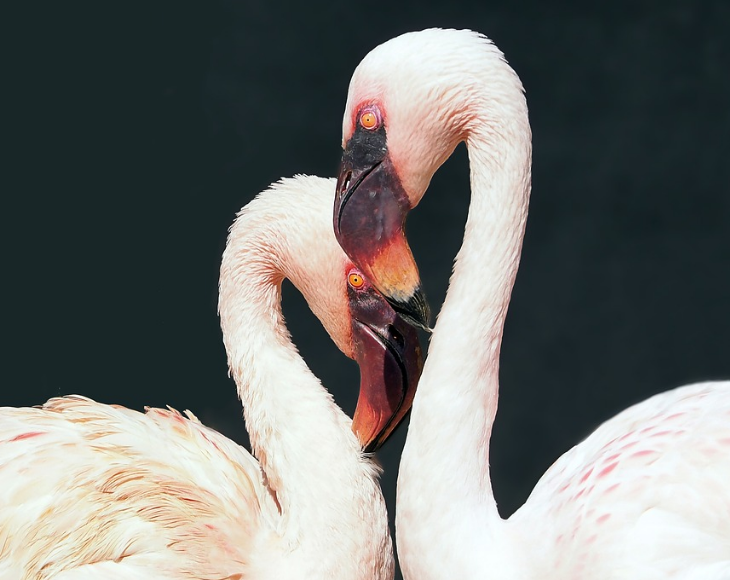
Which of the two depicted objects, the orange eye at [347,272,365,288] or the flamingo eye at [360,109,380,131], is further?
the orange eye at [347,272,365,288]

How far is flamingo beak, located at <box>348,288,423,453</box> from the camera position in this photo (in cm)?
343

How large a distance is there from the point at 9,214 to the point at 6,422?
1.89 meters

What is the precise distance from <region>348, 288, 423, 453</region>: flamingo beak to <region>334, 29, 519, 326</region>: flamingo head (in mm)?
468

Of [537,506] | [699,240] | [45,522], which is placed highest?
[699,240]

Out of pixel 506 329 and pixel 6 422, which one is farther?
pixel 506 329

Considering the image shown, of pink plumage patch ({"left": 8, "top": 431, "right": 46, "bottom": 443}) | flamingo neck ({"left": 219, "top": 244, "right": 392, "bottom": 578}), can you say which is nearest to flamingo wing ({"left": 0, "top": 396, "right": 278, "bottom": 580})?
pink plumage patch ({"left": 8, "top": 431, "right": 46, "bottom": 443})

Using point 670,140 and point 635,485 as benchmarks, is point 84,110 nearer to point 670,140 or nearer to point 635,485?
point 670,140

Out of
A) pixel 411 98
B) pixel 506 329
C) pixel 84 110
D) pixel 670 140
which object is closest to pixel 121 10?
pixel 84 110

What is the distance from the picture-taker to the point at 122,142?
17.4ft

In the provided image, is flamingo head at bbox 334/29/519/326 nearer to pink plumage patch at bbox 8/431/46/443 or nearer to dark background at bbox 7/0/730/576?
pink plumage patch at bbox 8/431/46/443

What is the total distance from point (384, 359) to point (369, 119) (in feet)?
2.97

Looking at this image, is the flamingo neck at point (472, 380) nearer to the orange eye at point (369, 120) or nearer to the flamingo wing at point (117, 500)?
the orange eye at point (369, 120)

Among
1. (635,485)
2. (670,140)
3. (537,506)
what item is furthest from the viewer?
(670,140)

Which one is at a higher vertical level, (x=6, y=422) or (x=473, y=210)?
(x=473, y=210)
